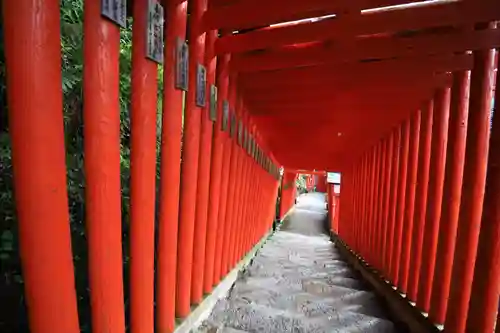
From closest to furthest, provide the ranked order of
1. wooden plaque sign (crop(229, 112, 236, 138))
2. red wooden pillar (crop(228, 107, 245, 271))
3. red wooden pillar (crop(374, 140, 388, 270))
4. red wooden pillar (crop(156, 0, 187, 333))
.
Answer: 1. red wooden pillar (crop(156, 0, 187, 333))
2. wooden plaque sign (crop(229, 112, 236, 138))
3. red wooden pillar (crop(228, 107, 245, 271))
4. red wooden pillar (crop(374, 140, 388, 270))

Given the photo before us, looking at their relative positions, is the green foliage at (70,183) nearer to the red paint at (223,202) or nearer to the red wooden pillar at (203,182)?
the red wooden pillar at (203,182)

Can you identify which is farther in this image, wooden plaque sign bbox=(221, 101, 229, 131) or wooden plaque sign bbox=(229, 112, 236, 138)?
wooden plaque sign bbox=(229, 112, 236, 138)

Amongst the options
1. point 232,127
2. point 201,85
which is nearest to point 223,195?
point 232,127

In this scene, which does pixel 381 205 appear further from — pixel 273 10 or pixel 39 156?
pixel 39 156

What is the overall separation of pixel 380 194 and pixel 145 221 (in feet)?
13.4

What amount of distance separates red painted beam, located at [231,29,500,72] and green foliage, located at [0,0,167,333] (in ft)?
3.68

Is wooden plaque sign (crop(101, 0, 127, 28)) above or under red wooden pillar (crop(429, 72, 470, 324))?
above

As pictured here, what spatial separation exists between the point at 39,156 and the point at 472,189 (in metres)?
2.34

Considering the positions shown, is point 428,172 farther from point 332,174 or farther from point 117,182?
point 332,174

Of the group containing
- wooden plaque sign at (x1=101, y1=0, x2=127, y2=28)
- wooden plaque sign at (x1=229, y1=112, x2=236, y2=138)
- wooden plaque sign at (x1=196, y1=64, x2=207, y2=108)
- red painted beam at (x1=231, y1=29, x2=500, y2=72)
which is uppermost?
red painted beam at (x1=231, y1=29, x2=500, y2=72)

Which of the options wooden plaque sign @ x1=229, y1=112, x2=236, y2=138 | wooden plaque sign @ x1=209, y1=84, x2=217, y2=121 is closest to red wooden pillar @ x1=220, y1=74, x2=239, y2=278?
wooden plaque sign @ x1=229, y1=112, x2=236, y2=138

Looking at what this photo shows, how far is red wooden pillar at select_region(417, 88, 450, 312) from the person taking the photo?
2846mm

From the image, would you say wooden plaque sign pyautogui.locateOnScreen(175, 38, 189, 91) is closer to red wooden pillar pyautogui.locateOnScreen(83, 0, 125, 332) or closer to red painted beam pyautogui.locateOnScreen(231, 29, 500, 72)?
red wooden pillar pyautogui.locateOnScreen(83, 0, 125, 332)

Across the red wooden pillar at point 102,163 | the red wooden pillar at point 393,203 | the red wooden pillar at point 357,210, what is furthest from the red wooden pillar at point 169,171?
the red wooden pillar at point 357,210
